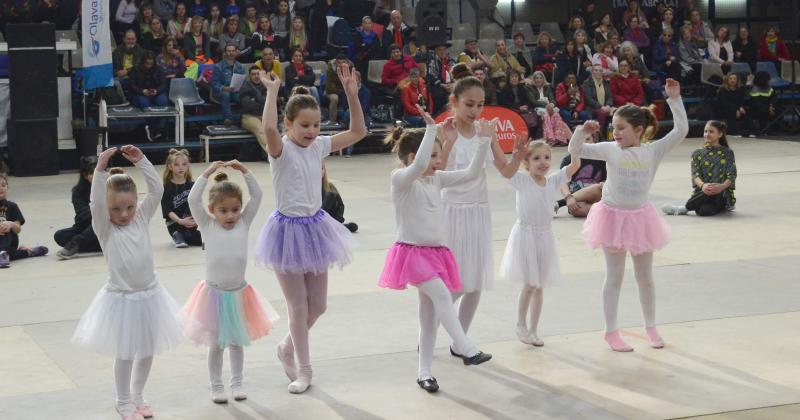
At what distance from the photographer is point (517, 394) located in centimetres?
598

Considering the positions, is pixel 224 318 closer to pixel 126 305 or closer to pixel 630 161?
pixel 126 305

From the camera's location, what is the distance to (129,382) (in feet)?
18.6

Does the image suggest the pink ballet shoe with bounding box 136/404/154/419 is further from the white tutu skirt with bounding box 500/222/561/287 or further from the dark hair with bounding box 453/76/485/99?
the dark hair with bounding box 453/76/485/99

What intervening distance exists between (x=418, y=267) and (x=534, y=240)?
114cm

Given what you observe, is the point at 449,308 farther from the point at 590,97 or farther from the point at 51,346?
the point at 590,97

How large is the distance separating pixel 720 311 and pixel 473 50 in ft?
45.1

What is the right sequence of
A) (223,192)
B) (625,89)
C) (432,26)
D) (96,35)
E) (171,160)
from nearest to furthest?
1. (223,192)
2. (171,160)
3. (96,35)
4. (432,26)
5. (625,89)

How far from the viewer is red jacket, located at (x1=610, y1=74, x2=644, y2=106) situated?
69.4 ft

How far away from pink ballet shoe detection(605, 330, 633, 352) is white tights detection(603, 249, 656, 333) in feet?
0.09

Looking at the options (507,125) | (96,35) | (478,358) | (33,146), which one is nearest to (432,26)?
(507,125)

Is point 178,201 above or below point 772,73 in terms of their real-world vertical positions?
below

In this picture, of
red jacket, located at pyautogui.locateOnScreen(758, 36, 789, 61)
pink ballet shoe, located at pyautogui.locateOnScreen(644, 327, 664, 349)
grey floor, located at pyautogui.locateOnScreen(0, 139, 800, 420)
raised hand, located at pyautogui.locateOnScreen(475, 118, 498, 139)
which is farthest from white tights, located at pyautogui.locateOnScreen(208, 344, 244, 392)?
red jacket, located at pyautogui.locateOnScreen(758, 36, 789, 61)

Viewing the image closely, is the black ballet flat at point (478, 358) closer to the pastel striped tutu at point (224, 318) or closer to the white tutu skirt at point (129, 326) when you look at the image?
the pastel striped tutu at point (224, 318)

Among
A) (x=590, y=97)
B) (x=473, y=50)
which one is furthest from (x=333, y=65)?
(x=590, y=97)
